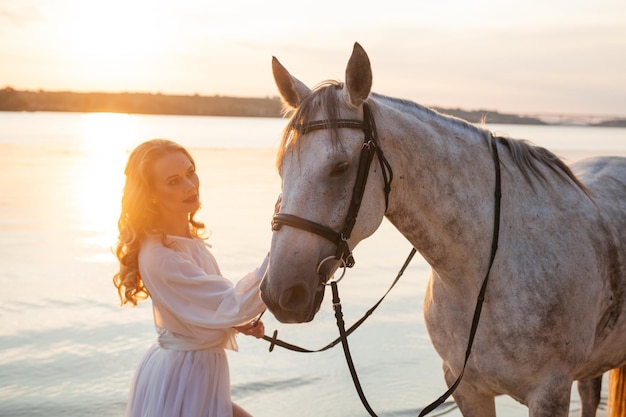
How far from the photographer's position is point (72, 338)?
5.97m

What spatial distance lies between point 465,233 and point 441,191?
20cm

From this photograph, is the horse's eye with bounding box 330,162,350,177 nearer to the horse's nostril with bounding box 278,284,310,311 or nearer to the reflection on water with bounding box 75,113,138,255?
the horse's nostril with bounding box 278,284,310,311

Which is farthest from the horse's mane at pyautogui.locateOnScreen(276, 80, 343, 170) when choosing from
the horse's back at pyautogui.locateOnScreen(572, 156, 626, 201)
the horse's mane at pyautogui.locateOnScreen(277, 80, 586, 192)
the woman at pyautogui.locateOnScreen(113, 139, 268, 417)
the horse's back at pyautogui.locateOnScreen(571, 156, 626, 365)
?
the horse's back at pyautogui.locateOnScreen(572, 156, 626, 201)

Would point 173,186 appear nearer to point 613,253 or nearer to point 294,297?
point 294,297

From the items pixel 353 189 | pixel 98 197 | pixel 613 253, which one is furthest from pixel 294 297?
pixel 98 197

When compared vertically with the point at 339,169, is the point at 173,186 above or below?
below

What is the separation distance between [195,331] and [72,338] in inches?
139

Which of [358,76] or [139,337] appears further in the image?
[139,337]

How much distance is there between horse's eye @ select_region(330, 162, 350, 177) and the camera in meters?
2.31

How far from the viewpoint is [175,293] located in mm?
2834

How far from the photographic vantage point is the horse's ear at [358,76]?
227 cm

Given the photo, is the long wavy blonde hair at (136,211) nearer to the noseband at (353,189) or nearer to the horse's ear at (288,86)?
the horse's ear at (288,86)

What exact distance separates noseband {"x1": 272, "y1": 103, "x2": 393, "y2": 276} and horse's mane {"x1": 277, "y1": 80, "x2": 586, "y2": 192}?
3cm

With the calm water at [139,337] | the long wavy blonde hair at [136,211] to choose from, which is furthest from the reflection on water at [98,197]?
the long wavy blonde hair at [136,211]
